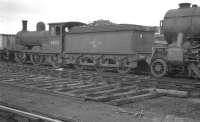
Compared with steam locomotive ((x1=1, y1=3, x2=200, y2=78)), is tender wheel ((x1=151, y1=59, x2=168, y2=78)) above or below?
below

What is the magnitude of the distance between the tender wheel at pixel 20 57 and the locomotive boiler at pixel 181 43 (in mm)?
11441

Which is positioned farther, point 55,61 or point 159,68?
point 55,61

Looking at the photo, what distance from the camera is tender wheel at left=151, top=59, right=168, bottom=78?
38.1ft

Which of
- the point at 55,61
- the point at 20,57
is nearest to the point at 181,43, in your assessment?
the point at 55,61

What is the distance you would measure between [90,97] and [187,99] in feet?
8.91

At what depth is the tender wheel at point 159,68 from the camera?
457 inches

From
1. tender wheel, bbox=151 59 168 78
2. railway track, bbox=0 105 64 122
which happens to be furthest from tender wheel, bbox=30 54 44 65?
railway track, bbox=0 105 64 122

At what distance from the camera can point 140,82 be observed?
9219 millimetres

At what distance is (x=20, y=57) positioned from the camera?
66.9 feet

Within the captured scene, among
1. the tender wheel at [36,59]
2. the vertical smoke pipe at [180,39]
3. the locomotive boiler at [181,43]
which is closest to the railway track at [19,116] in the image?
the locomotive boiler at [181,43]

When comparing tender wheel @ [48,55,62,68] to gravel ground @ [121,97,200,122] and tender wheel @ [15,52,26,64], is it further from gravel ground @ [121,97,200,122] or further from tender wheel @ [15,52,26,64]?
gravel ground @ [121,97,200,122]

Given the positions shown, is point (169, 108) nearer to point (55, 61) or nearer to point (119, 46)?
point (119, 46)

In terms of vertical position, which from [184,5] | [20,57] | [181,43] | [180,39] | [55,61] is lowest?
[55,61]

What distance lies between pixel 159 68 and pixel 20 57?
1238cm
